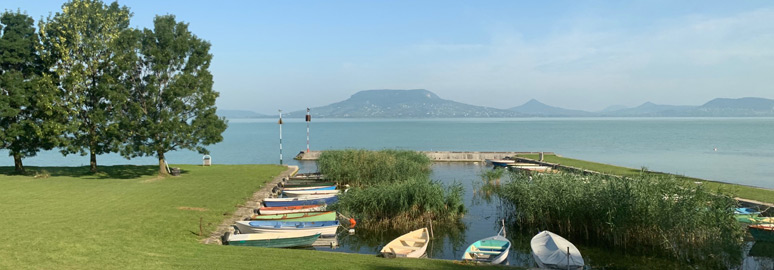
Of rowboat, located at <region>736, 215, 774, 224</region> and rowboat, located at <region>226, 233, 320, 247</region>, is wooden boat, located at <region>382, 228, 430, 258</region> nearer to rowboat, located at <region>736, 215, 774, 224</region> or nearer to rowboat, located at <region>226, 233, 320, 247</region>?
rowboat, located at <region>226, 233, 320, 247</region>

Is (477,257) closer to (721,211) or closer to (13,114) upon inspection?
(721,211)

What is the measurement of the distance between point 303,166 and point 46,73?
84.5ft

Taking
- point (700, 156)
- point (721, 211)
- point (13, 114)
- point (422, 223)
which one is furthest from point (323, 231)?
point (700, 156)

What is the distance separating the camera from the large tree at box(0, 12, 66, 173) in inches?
1139

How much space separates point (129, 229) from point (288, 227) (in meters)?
5.55

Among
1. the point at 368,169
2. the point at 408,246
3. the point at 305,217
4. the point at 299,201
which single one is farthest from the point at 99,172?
the point at 408,246

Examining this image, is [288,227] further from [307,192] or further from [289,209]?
[307,192]

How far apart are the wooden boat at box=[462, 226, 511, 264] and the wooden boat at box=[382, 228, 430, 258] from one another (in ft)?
5.17

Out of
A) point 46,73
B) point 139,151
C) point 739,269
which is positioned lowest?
point 739,269

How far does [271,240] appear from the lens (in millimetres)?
17391

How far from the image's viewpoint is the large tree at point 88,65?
96.8 feet

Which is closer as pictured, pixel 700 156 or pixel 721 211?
pixel 721 211

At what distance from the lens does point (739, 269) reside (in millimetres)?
15219

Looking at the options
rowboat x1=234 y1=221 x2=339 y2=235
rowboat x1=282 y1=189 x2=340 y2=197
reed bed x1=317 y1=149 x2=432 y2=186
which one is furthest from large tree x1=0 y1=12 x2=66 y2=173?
rowboat x1=234 y1=221 x2=339 y2=235
